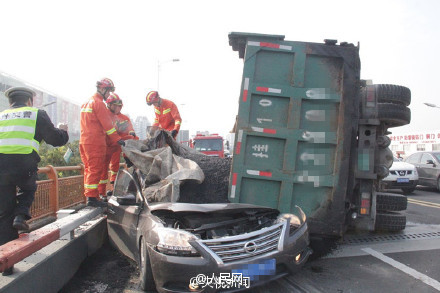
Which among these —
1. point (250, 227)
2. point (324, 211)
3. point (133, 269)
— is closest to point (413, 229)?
point (324, 211)

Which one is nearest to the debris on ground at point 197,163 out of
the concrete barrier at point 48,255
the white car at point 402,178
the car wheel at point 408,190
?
the concrete barrier at point 48,255

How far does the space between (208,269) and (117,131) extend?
4.52 metres

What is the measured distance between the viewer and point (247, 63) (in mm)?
4203

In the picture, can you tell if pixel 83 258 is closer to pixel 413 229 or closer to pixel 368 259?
pixel 368 259

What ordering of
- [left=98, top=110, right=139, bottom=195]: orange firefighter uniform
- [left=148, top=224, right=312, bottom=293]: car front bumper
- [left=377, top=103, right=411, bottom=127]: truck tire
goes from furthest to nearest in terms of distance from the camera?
[left=98, top=110, right=139, bottom=195]: orange firefighter uniform, [left=377, top=103, right=411, bottom=127]: truck tire, [left=148, top=224, right=312, bottom=293]: car front bumper

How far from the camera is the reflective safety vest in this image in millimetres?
3410

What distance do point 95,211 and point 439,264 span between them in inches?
179

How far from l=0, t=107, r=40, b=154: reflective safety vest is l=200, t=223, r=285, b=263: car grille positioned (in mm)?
2152

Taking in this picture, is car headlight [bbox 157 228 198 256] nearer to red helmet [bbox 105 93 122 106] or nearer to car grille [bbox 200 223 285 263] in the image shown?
car grille [bbox 200 223 285 263]

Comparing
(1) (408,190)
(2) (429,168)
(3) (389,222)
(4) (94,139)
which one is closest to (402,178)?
(1) (408,190)

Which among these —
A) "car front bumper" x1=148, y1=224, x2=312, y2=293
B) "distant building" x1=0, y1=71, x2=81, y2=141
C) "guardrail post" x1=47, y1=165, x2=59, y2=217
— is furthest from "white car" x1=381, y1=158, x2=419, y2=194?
"distant building" x1=0, y1=71, x2=81, y2=141

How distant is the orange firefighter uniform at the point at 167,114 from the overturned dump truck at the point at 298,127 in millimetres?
3156

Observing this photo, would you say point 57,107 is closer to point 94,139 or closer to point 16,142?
point 94,139

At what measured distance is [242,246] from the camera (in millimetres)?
2848
